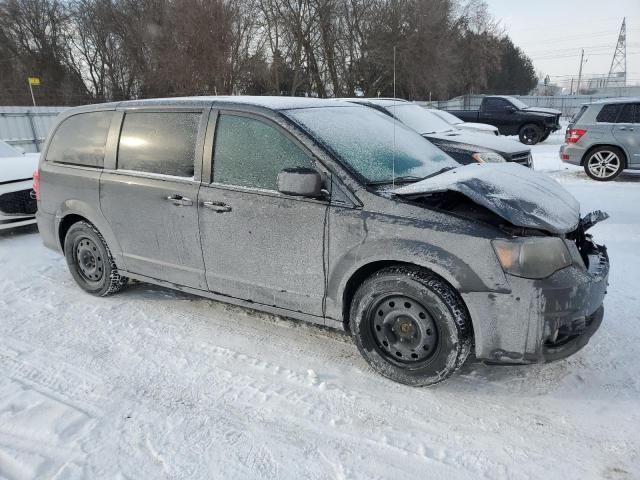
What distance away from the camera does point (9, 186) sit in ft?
21.6

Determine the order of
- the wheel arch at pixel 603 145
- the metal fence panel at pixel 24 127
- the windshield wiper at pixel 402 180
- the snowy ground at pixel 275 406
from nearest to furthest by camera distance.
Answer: the snowy ground at pixel 275 406, the windshield wiper at pixel 402 180, the wheel arch at pixel 603 145, the metal fence panel at pixel 24 127

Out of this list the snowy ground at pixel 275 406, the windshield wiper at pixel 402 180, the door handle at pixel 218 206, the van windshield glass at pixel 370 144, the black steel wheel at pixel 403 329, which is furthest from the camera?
the door handle at pixel 218 206

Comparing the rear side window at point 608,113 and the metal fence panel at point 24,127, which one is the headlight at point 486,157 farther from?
the metal fence panel at point 24,127

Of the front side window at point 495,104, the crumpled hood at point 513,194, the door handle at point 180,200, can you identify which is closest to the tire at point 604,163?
the crumpled hood at point 513,194

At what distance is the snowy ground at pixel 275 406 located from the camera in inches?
95.7

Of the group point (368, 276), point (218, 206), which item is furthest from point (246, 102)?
point (368, 276)

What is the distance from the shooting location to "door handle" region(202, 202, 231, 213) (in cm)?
349

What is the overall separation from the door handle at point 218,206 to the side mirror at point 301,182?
577mm

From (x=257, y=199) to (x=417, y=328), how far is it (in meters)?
1.40

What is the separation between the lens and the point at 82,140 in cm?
448

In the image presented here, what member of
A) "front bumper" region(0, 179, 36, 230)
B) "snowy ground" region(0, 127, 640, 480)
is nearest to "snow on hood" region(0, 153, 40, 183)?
"front bumper" region(0, 179, 36, 230)

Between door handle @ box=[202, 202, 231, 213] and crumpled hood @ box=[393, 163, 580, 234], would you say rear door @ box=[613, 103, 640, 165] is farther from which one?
door handle @ box=[202, 202, 231, 213]

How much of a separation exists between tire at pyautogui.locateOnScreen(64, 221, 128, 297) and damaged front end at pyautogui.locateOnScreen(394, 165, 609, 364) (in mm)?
2877

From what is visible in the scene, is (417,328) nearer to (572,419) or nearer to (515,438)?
(515,438)
